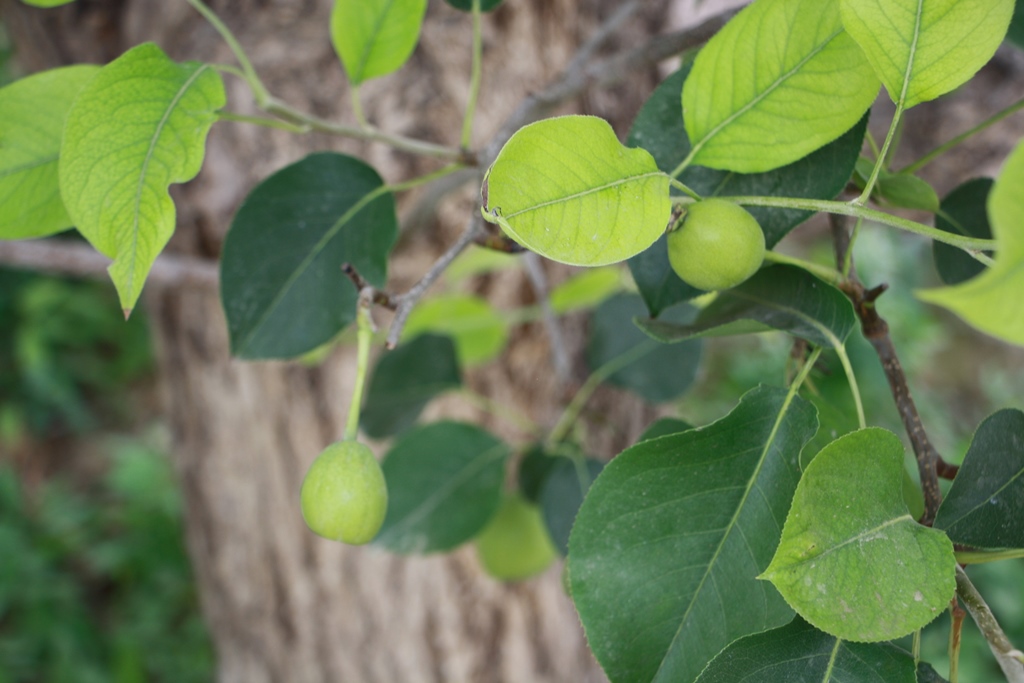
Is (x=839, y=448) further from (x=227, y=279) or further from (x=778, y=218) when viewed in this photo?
(x=227, y=279)

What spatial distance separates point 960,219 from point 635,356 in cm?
43

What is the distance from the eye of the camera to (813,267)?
1.54ft

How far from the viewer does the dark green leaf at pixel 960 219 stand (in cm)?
57

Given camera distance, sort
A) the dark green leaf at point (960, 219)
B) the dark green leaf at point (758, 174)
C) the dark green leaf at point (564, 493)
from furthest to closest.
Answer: the dark green leaf at point (564, 493), the dark green leaf at point (960, 219), the dark green leaf at point (758, 174)

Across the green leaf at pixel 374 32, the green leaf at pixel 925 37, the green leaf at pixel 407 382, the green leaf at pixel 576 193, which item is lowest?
the green leaf at pixel 407 382

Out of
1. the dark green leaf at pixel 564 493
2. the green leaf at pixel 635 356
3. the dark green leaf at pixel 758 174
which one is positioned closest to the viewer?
the dark green leaf at pixel 758 174

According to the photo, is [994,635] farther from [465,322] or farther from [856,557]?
[465,322]

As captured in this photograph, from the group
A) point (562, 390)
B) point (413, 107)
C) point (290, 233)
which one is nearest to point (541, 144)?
point (290, 233)

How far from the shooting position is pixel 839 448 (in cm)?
36

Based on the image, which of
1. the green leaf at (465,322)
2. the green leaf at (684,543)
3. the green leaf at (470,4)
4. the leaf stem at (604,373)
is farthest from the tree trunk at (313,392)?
the green leaf at (684,543)

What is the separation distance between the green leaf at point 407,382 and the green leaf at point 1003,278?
0.76m

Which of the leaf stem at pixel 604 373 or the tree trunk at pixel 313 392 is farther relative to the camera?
the tree trunk at pixel 313 392

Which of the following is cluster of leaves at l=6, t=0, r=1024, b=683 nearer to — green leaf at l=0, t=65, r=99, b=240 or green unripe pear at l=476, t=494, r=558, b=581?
green leaf at l=0, t=65, r=99, b=240

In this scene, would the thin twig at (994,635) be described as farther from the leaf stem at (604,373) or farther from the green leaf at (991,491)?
the leaf stem at (604,373)
